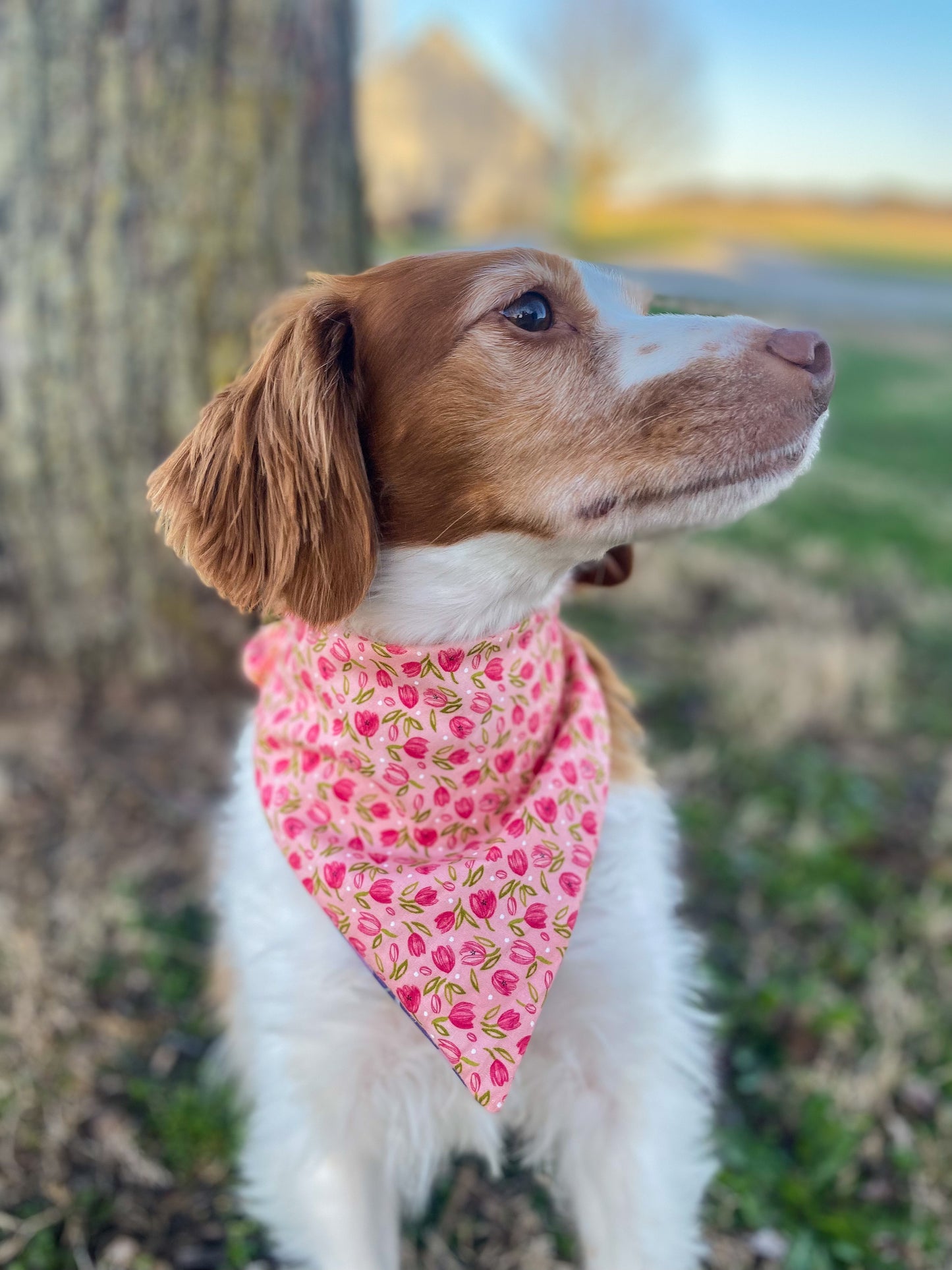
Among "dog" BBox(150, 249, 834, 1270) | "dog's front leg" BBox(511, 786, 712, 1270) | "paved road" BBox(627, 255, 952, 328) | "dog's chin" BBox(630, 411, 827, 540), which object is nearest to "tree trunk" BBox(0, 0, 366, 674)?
"dog" BBox(150, 249, 834, 1270)

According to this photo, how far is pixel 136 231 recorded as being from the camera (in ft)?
9.41

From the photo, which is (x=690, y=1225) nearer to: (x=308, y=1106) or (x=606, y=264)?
(x=308, y=1106)

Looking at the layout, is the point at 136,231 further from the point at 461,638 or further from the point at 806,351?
the point at 806,351

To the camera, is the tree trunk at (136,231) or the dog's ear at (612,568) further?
the tree trunk at (136,231)

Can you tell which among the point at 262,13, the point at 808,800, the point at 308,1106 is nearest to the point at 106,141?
the point at 262,13

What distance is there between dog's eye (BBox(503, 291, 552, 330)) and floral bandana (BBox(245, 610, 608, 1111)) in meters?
0.50

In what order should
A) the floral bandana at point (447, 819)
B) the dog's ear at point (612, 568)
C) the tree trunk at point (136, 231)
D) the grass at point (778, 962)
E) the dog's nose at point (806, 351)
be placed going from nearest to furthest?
the dog's nose at point (806, 351) < the floral bandana at point (447, 819) < the dog's ear at point (612, 568) < the grass at point (778, 962) < the tree trunk at point (136, 231)

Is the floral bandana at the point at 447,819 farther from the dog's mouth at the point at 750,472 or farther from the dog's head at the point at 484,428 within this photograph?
the dog's mouth at the point at 750,472

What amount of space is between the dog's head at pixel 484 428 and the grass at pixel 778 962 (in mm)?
1350

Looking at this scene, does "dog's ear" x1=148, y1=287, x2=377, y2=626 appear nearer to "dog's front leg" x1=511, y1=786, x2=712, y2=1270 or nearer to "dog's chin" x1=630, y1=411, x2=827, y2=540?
"dog's chin" x1=630, y1=411, x2=827, y2=540

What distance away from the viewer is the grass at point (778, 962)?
206 centimetres

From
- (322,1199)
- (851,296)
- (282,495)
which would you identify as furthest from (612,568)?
(851,296)

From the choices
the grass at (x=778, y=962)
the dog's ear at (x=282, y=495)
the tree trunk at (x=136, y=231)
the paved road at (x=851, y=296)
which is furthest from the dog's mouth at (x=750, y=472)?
the paved road at (x=851, y=296)

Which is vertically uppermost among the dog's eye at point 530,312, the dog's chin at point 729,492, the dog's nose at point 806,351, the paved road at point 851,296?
the dog's eye at point 530,312
